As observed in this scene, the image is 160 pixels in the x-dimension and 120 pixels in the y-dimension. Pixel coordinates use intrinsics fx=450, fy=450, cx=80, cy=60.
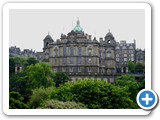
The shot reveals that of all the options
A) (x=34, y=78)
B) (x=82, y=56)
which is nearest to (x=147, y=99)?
(x=34, y=78)

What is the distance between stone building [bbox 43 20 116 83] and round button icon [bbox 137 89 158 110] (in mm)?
14502

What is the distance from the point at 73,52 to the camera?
76.0ft

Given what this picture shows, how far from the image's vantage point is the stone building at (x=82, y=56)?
2192cm

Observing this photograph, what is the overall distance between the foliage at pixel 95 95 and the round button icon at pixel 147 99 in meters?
3.24

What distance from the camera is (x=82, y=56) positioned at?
23.2m

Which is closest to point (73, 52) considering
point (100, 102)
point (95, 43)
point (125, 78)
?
point (95, 43)

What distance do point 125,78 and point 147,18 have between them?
454 inches

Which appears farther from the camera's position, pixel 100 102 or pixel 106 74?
pixel 106 74

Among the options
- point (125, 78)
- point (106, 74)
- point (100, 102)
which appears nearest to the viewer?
point (100, 102)

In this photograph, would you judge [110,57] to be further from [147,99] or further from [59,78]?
[147,99]

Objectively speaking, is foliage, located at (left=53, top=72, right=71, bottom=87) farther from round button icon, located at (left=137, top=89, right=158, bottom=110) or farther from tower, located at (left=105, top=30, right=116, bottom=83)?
round button icon, located at (left=137, top=89, right=158, bottom=110)

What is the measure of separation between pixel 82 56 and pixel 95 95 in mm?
11903

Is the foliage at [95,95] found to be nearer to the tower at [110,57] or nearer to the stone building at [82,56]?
the stone building at [82,56]
